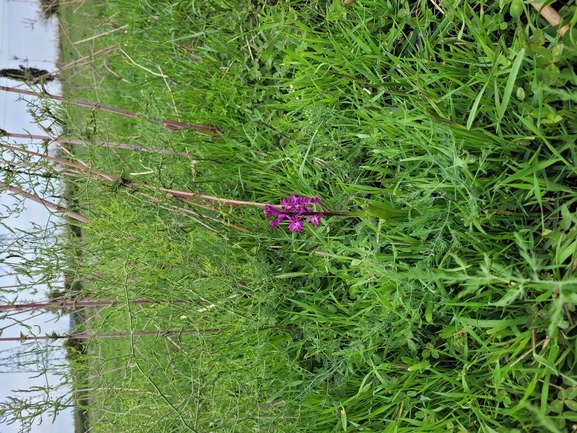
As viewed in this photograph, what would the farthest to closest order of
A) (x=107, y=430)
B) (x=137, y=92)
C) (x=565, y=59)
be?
(x=137, y=92)
(x=107, y=430)
(x=565, y=59)

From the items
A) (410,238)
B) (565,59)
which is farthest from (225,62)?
(565,59)

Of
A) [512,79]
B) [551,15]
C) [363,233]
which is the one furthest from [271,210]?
[551,15]

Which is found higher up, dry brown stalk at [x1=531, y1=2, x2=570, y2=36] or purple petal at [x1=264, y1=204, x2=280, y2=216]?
dry brown stalk at [x1=531, y1=2, x2=570, y2=36]

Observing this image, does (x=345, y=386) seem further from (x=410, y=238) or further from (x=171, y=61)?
(x=171, y=61)

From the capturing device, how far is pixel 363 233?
4.33 ft

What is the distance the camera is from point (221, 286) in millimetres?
1414

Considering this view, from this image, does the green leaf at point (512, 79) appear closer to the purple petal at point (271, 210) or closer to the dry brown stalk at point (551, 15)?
the dry brown stalk at point (551, 15)

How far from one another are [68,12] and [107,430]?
3.44 m

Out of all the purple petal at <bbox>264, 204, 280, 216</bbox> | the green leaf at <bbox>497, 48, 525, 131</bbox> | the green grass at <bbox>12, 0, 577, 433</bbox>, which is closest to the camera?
the green leaf at <bbox>497, 48, 525, 131</bbox>

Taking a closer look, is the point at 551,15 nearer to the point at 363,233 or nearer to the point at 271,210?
the point at 363,233

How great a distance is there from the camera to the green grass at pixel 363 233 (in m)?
0.96

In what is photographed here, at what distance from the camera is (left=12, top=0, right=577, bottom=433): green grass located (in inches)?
37.7

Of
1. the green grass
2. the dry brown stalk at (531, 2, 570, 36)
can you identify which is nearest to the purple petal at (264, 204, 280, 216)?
the green grass

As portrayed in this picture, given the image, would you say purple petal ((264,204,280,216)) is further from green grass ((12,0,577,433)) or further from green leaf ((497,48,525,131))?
green leaf ((497,48,525,131))
